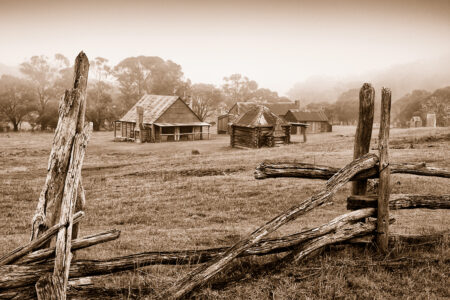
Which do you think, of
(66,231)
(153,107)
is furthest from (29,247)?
(153,107)

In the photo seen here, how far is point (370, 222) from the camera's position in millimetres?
4562

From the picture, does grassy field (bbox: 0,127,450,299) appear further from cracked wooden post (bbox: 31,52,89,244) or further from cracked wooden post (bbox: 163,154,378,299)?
cracked wooden post (bbox: 31,52,89,244)

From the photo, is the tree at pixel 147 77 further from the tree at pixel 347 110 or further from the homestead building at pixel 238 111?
the tree at pixel 347 110

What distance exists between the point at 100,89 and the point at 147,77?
9625mm

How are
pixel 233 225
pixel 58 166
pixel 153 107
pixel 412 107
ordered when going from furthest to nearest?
pixel 412 107, pixel 153 107, pixel 233 225, pixel 58 166

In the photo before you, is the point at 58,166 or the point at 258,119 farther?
the point at 258,119

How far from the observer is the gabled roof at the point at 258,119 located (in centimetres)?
3475

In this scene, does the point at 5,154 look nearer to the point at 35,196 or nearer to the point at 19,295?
the point at 35,196

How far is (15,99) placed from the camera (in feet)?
179

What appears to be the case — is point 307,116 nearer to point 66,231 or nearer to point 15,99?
point 15,99

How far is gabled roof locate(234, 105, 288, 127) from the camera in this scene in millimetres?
34750

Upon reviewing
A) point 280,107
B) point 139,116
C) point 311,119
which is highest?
point 280,107

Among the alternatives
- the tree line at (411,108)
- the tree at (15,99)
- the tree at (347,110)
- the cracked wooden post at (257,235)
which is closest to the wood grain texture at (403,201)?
the cracked wooden post at (257,235)

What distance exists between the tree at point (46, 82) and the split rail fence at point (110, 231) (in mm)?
57698
